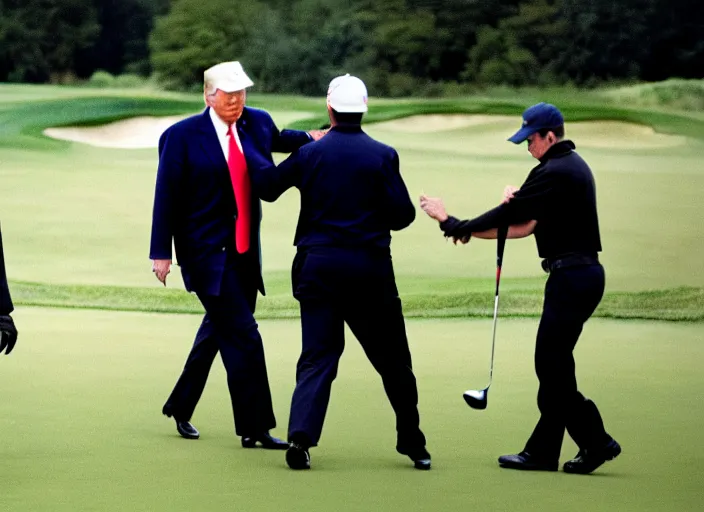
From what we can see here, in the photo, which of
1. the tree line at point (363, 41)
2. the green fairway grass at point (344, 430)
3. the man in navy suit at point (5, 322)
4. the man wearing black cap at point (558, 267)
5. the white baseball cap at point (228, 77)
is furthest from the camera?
the tree line at point (363, 41)

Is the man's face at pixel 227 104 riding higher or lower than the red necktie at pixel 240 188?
higher

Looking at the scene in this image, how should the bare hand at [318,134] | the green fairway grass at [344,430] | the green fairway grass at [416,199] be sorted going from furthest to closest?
the green fairway grass at [416,199], the bare hand at [318,134], the green fairway grass at [344,430]

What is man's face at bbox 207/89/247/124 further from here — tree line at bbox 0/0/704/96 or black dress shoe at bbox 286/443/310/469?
tree line at bbox 0/0/704/96

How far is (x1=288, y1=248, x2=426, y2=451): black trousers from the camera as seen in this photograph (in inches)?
177

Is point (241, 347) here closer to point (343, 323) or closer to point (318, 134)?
point (343, 323)

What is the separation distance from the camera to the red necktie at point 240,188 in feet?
15.9

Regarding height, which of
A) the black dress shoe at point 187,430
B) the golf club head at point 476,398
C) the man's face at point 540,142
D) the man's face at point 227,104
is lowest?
the black dress shoe at point 187,430

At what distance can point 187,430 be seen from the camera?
502cm

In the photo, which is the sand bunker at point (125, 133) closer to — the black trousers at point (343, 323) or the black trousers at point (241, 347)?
the black trousers at point (241, 347)

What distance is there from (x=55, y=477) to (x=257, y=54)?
8.73 m

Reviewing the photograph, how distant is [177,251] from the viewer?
4.96 meters

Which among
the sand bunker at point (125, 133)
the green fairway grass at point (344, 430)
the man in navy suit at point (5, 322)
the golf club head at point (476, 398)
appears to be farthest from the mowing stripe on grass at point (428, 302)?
the man in navy suit at point (5, 322)

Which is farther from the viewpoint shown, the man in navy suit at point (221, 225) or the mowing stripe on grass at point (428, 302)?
the mowing stripe on grass at point (428, 302)

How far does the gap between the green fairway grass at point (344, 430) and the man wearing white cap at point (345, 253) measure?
217mm
